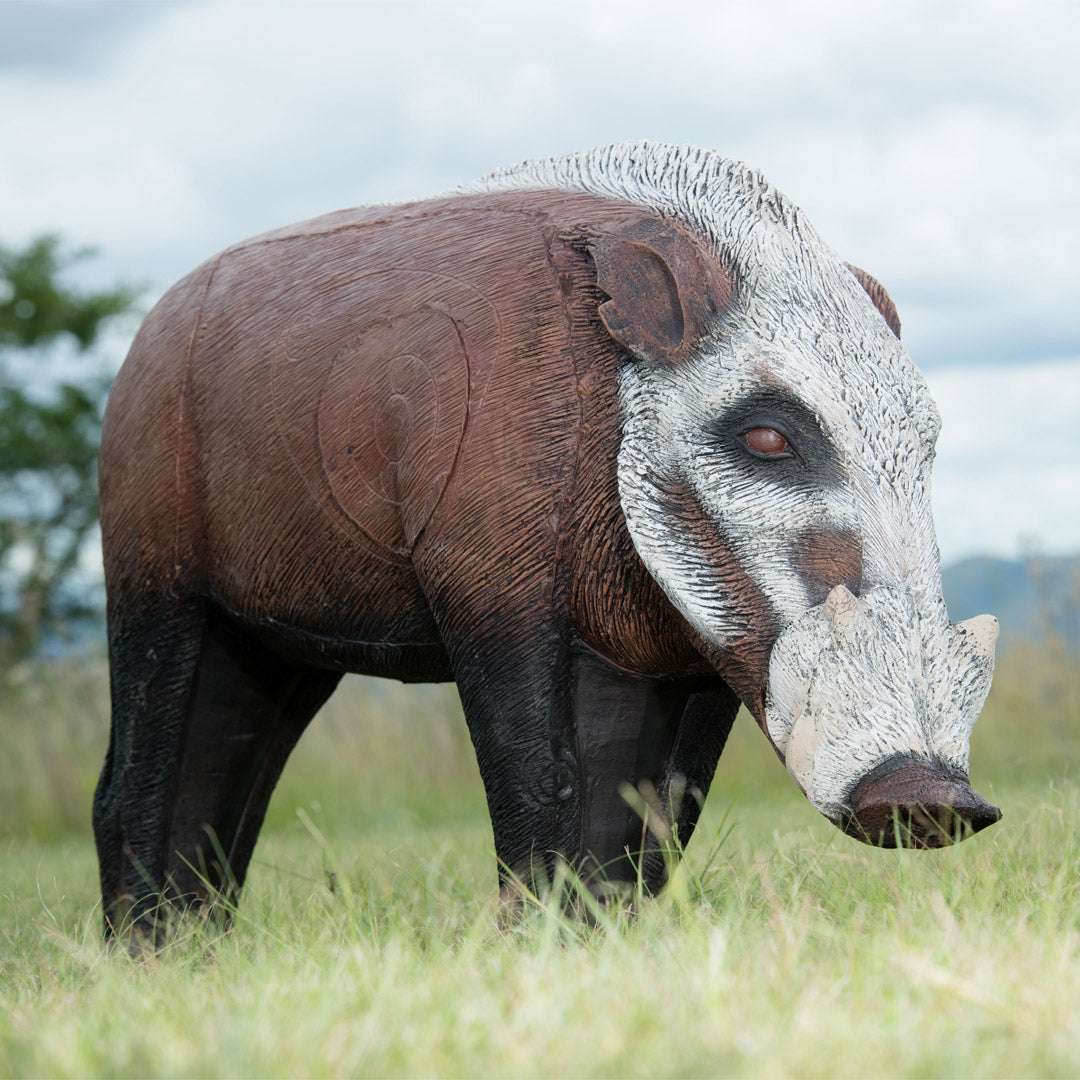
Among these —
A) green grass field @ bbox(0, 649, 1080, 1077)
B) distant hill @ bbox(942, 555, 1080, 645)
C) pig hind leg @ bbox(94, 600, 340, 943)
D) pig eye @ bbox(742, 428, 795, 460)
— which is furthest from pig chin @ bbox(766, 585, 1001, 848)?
distant hill @ bbox(942, 555, 1080, 645)

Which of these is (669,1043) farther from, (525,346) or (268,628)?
(268,628)

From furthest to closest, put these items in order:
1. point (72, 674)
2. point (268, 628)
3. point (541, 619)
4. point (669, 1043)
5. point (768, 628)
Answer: point (72, 674) → point (268, 628) → point (541, 619) → point (768, 628) → point (669, 1043)

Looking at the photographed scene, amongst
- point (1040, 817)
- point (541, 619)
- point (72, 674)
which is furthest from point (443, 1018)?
point (72, 674)

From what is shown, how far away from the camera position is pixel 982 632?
250cm

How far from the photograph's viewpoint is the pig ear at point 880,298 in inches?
119

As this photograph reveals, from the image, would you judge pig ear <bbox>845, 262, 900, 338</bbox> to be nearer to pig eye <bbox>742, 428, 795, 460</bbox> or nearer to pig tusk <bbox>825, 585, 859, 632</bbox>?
pig eye <bbox>742, 428, 795, 460</bbox>

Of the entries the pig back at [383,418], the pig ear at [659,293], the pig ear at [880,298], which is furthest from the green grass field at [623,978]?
the pig ear at [880,298]

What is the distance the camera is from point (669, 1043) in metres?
1.58

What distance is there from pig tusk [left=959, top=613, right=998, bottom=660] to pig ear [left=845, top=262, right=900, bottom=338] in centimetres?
76

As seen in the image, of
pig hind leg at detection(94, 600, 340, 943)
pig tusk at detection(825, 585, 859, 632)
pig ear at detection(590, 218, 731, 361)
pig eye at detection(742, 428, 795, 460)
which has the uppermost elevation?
pig ear at detection(590, 218, 731, 361)

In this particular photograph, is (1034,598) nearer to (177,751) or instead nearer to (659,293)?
(177,751)

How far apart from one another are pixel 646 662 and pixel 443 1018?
1.12 m

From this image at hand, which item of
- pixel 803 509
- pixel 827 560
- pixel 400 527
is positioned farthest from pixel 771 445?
pixel 400 527

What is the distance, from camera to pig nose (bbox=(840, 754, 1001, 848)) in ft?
7.35
